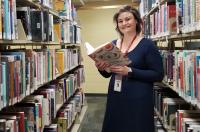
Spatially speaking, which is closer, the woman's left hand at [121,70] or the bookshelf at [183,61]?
the bookshelf at [183,61]

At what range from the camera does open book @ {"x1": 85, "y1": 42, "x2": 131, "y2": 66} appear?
195 centimetres

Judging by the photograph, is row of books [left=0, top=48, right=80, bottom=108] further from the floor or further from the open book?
the floor

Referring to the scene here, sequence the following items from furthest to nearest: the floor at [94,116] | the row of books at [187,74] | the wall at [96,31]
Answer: the wall at [96,31] → the floor at [94,116] → the row of books at [187,74]

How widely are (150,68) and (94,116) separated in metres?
3.19

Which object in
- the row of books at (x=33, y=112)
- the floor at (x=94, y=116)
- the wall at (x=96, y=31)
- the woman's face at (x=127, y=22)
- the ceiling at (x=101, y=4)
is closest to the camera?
the row of books at (x=33, y=112)

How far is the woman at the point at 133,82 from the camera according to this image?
6.99 feet

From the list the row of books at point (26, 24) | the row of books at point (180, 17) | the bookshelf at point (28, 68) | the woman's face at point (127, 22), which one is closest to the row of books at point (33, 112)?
the bookshelf at point (28, 68)

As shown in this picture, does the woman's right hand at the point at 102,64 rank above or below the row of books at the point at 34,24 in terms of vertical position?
below

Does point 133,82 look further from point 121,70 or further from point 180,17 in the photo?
point 180,17

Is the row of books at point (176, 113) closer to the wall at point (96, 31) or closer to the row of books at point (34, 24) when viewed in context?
the row of books at point (34, 24)

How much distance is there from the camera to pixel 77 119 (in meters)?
4.61

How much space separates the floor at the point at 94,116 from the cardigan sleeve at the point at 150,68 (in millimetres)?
1026

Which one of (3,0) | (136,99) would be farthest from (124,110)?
(3,0)

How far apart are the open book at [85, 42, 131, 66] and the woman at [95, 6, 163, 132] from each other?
56mm
